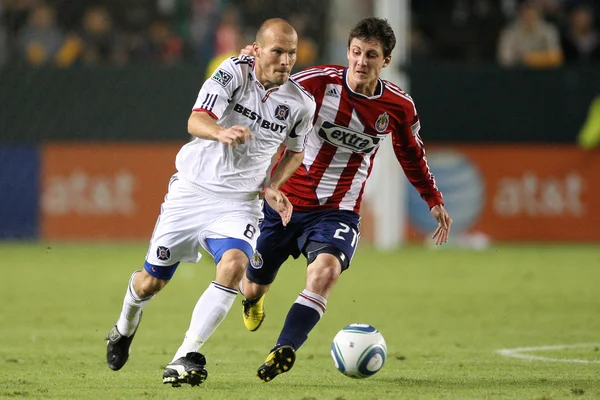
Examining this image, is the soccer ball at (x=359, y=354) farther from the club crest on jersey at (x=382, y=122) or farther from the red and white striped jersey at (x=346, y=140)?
the club crest on jersey at (x=382, y=122)

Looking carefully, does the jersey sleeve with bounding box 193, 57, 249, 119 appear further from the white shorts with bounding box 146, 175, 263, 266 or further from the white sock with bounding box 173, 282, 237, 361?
the white sock with bounding box 173, 282, 237, 361

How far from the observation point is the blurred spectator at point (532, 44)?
17375mm

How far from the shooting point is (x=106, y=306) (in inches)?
418

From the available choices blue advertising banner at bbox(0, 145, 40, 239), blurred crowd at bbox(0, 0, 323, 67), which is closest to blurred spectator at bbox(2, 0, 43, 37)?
blurred crowd at bbox(0, 0, 323, 67)

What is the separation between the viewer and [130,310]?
6.99m

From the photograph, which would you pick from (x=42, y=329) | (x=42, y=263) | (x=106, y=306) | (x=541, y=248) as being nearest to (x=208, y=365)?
(x=42, y=329)

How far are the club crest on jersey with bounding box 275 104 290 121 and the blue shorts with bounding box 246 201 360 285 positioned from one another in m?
0.82

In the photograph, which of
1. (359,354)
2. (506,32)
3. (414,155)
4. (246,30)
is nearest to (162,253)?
(359,354)

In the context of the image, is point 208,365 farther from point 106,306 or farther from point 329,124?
point 106,306

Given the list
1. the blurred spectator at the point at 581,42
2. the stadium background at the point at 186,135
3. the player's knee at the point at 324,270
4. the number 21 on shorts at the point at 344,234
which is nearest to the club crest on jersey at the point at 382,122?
the number 21 on shorts at the point at 344,234

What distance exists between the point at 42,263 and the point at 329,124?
26.9 ft

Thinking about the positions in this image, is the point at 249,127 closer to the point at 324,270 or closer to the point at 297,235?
the point at 324,270

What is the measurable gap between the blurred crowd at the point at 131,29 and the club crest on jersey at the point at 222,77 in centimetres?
1031

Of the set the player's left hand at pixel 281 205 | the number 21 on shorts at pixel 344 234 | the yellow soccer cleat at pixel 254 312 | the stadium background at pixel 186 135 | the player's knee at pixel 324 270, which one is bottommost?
the stadium background at pixel 186 135
